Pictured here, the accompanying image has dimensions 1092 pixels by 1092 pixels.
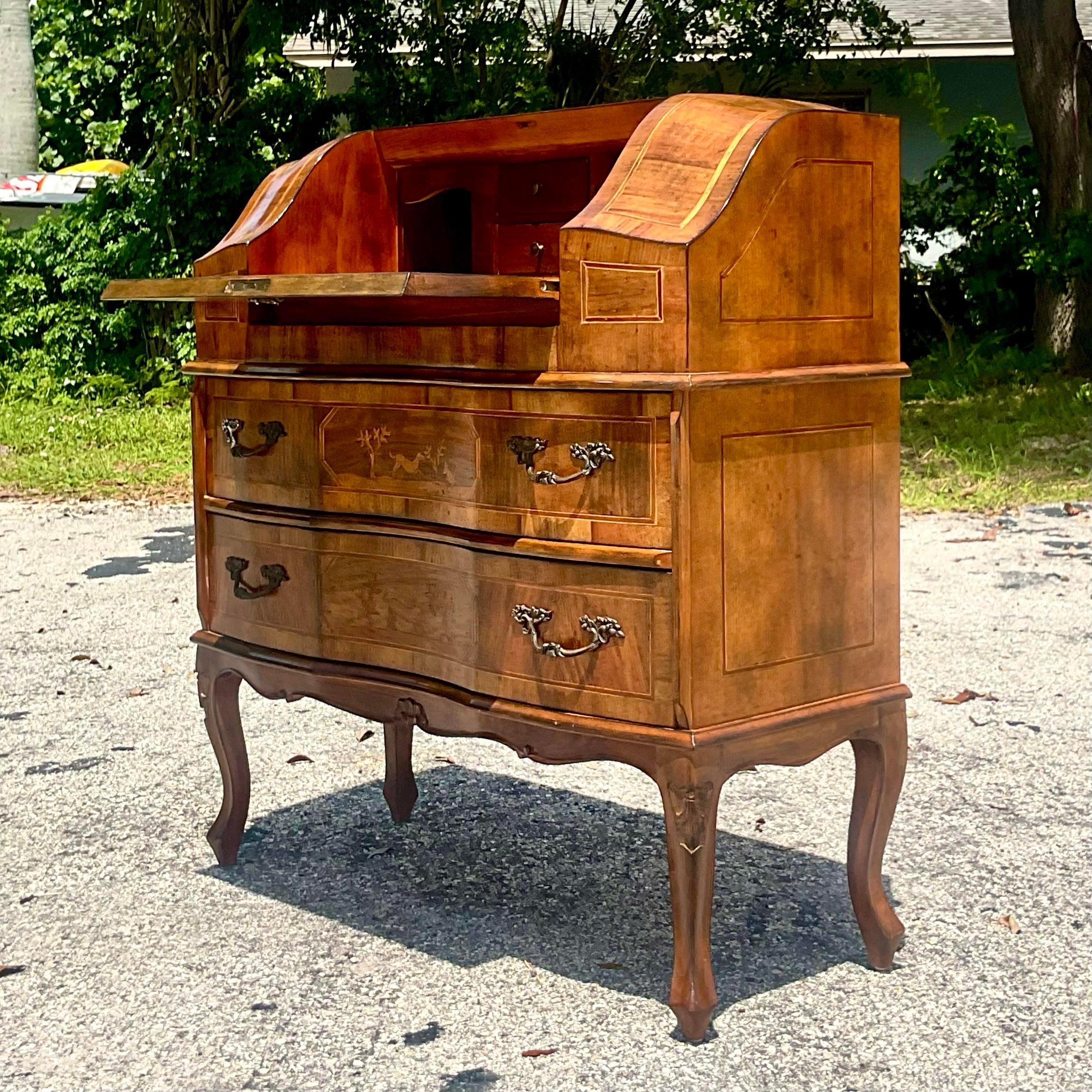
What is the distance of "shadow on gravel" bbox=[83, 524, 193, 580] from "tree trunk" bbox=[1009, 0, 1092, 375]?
7.07 metres

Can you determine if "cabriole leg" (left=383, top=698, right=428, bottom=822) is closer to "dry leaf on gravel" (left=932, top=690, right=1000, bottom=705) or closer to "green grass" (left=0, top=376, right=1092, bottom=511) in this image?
"dry leaf on gravel" (left=932, top=690, right=1000, bottom=705)

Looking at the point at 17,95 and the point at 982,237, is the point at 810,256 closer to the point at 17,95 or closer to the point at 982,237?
the point at 982,237

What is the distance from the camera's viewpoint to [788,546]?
317 cm

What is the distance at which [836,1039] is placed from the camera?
3145 mm

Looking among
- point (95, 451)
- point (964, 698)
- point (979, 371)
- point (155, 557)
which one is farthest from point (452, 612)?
point (979, 371)

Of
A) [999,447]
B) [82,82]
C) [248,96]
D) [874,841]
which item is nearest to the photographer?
[874,841]

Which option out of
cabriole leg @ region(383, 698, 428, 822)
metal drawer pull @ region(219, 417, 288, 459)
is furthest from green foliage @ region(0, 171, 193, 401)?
metal drawer pull @ region(219, 417, 288, 459)

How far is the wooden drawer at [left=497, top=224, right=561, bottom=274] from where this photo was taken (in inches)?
161

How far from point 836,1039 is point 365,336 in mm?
1630

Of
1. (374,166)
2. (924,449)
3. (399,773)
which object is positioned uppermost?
(374,166)

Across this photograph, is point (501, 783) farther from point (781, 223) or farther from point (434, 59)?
point (434, 59)

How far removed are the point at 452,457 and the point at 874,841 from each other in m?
1.14

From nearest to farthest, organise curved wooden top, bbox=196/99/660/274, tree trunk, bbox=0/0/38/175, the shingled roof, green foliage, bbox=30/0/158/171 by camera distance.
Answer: curved wooden top, bbox=196/99/660/274
tree trunk, bbox=0/0/38/175
the shingled roof
green foliage, bbox=30/0/158/171

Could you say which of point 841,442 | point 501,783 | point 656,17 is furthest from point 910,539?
point 656,17
